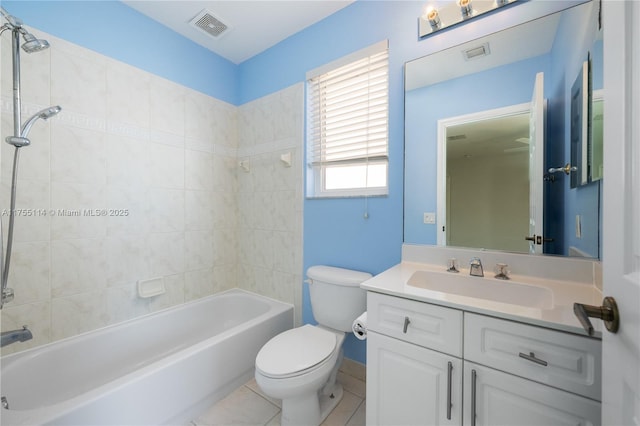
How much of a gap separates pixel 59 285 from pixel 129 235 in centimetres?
43

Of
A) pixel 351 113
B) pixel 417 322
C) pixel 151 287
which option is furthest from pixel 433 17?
pixel 151 287

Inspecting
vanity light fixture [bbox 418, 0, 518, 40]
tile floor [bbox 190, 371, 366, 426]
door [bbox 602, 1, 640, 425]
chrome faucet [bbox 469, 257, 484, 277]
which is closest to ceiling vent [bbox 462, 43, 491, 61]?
vanity light fixture [bbox 418, 0, 518, 40]

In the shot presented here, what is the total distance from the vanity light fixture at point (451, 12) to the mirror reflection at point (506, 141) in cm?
13

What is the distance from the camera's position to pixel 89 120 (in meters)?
1.53

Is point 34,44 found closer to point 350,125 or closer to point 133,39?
point 133,39

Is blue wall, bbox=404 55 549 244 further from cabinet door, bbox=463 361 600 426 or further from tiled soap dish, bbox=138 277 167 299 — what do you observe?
tiled soap dish, bbox=138 277 167 299

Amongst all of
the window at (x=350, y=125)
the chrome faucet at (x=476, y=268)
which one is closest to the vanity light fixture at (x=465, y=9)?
the window at (x=350, y=125)

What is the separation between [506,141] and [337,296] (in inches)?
47.8

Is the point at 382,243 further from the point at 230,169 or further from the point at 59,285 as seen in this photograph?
the point at 59,285

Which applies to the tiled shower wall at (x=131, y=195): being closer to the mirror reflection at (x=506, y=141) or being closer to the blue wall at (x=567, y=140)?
the mirror reflection at (x=506, y=141)

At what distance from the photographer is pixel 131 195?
5.65 ft

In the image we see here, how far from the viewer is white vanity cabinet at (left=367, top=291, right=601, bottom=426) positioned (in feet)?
2.33

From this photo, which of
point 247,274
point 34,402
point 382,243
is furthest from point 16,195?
point 382,243

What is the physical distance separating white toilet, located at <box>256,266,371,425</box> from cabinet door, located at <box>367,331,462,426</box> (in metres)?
0.30
